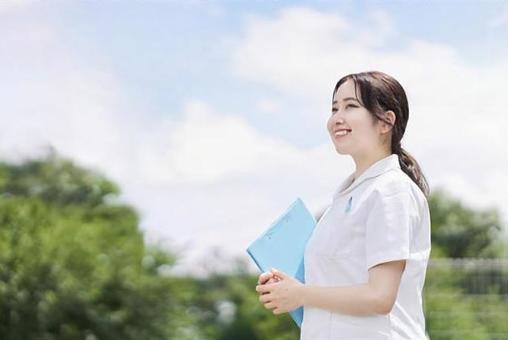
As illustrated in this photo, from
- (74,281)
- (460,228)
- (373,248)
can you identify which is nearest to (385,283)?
(373,248)

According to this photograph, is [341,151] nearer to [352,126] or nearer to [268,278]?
[352,126]

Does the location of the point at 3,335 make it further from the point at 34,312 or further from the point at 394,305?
the point at 394,305

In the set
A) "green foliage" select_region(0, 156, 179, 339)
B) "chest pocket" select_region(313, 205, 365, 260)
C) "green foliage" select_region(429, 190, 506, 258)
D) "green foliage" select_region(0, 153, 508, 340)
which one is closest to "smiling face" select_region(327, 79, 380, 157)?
"chest pocket" select_region(313, 205, 365, 260)

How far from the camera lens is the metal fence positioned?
9062 millimetres

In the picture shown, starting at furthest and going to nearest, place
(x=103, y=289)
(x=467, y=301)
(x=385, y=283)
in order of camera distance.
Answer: (x=103, y=289), (x=467, y=301), (x=385, y=283)

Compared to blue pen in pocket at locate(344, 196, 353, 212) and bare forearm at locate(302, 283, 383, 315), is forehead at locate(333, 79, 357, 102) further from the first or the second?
bare forearm at locate(302, 283, 383, 315)

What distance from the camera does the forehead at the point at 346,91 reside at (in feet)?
4.77

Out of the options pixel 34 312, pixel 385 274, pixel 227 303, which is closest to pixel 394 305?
pixel 385 274

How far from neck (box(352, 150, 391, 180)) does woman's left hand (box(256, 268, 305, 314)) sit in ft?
0.64

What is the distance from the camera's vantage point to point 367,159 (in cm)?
146

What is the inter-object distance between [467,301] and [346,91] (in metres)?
8.13

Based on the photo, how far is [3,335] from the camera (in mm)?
11570

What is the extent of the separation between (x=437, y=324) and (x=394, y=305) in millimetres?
7924

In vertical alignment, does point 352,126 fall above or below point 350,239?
above
